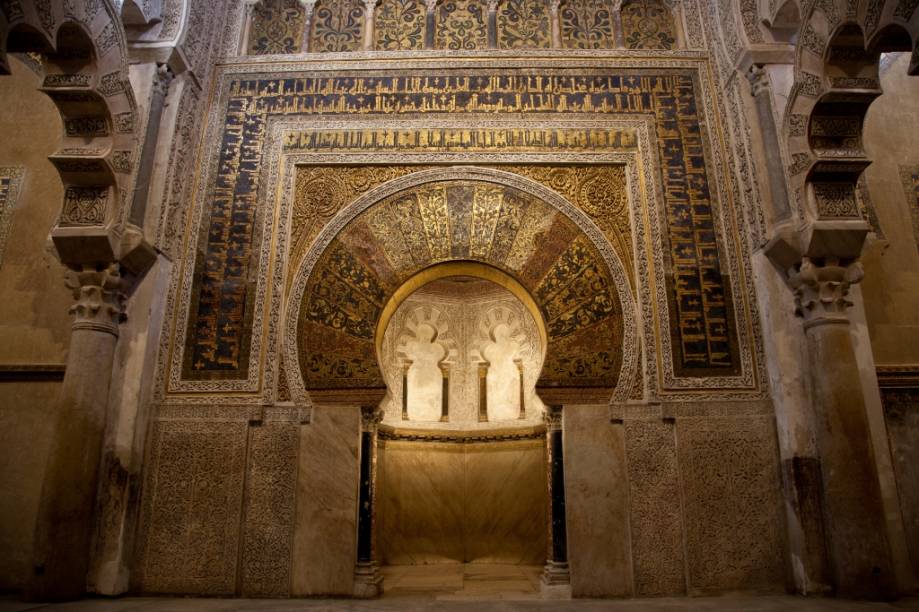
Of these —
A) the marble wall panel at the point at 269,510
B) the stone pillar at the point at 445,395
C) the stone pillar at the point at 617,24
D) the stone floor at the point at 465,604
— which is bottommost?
the stone floor at the point at 465,604

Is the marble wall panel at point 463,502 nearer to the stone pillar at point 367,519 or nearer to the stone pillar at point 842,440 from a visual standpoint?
the stone pillar at point 367,519

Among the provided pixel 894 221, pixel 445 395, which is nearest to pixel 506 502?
pixel 445 395

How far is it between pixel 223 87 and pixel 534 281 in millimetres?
3545

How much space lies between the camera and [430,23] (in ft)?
21.7

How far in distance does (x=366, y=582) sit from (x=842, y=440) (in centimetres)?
364

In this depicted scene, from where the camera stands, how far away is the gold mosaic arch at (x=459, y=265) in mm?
5402

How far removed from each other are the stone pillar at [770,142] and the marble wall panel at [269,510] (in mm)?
4299

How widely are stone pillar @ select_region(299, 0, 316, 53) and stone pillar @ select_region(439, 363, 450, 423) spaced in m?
4.00

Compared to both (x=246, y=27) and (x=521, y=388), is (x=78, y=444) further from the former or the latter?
(x=521, y=388)

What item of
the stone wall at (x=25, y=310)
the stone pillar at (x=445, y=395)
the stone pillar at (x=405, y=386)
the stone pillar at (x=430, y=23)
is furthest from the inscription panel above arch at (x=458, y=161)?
the stone pillar at (x=445, y=395)

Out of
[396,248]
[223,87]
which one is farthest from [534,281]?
[223,87]

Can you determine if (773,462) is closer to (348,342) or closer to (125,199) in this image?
(348,342)

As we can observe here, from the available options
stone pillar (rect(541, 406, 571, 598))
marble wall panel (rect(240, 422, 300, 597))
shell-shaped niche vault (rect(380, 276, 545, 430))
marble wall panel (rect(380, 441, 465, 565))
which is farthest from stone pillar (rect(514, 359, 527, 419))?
marble wall panel (rect(240, 422, 300, 597))

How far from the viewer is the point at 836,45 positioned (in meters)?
4.65
